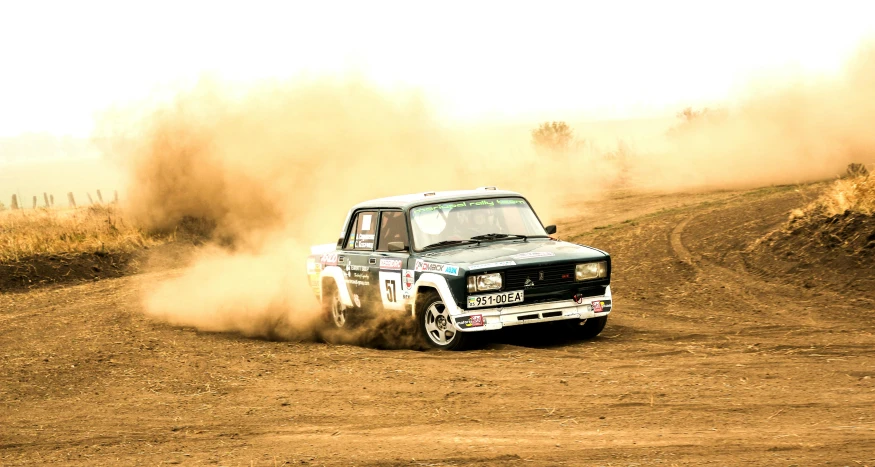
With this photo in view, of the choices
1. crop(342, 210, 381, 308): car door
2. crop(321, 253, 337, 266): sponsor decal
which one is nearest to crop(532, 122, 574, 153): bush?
crop(321, 253, 337, 266): sponsor decal

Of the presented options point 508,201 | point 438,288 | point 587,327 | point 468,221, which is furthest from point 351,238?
point 587,327

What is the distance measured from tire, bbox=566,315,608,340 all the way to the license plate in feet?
3.47

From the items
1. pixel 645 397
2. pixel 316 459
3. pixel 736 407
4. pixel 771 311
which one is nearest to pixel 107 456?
pixel 316 459

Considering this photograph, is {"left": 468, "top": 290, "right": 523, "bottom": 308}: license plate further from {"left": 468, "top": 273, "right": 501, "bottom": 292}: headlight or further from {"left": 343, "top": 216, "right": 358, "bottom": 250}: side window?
{"left": 343, "top": 216, "right": 358, "bottom": 250}: side window

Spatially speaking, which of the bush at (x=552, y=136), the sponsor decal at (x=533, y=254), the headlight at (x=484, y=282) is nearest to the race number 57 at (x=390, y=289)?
the headlight at (x=484, y=282)

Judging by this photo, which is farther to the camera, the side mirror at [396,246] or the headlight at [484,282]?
the side mirror at [396,246]

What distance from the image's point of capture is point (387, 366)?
8547 mm

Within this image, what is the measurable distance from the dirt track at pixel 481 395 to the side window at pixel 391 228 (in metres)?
1.26

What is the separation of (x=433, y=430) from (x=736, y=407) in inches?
77.7

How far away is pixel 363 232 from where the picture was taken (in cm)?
1114

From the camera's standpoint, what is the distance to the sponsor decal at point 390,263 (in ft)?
33.2

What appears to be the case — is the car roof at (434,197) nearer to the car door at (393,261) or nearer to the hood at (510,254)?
the car door at (393,261)

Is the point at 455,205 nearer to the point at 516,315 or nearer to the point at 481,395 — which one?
the point at 516,315

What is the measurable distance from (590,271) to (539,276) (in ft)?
1.96
